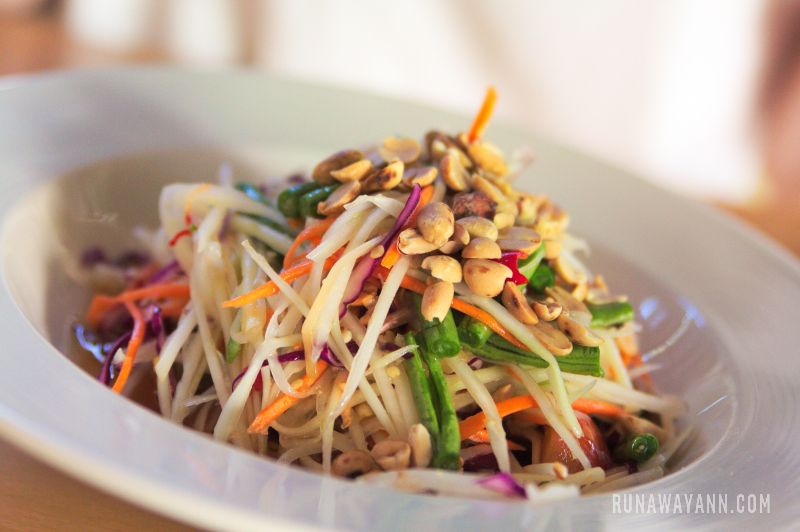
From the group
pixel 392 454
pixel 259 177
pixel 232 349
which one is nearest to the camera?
pixel 392 454

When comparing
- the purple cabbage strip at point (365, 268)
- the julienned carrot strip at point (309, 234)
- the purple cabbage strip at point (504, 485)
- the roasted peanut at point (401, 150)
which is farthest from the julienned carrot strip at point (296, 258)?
the purple cabbage strip at point (504, 485)

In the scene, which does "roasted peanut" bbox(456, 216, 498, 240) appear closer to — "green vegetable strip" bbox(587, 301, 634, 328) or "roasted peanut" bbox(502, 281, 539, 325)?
"roasted peanut" bbox(502, 281, 539, 325)

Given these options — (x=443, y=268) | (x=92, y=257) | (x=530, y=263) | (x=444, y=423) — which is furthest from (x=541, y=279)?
(x=92, y=257)

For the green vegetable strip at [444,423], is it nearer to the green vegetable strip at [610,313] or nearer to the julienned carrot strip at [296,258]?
the julienned carrot strip at [296,258]

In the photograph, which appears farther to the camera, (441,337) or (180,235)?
(180,235)

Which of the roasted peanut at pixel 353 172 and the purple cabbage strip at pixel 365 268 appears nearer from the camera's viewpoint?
the purple cabbage strip at pixel 365 268

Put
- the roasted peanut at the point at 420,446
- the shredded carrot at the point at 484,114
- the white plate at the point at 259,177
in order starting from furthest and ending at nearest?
the shredded carrot at the point at 484,114, the roasted peanut at the point at 420,446, the white plate at the point at 259,177

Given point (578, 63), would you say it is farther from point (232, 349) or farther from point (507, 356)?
point (232, 349)

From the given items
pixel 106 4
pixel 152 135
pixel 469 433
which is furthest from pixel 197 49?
pixel 469 433

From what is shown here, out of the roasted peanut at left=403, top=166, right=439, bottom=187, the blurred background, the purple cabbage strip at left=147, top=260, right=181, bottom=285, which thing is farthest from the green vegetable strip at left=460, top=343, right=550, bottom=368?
the blurred background
